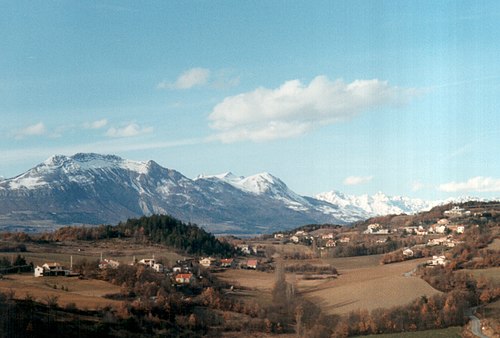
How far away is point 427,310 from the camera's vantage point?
54.6m

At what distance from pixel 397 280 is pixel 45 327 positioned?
132 ft

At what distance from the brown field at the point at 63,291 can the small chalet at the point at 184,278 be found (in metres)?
9.00

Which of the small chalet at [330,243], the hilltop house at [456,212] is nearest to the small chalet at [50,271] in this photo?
the small chalet at [330,243]

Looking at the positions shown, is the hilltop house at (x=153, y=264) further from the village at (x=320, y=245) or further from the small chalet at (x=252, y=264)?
the small chalet at (x=252, y=264)

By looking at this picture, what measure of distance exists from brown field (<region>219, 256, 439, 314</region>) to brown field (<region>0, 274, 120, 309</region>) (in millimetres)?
15471

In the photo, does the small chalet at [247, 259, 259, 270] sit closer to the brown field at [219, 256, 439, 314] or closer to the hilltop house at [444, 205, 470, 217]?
the brown field at [219, 256, 439, 314]

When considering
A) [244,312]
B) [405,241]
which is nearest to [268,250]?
[405,241]

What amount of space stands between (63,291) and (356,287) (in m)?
29.6

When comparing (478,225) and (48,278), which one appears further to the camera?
(478,225)

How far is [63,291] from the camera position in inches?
2195

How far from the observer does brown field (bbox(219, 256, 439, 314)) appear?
59.0 m

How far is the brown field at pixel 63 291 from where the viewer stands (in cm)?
5070

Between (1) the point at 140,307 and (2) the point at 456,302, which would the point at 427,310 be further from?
(1) the point at 140,307

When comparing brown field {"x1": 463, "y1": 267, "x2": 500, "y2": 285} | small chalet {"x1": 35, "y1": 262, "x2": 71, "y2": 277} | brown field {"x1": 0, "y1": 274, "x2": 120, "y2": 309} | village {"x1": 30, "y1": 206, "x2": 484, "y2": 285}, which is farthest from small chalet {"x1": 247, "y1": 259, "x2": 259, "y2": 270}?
brown field {"x1": 0, "y1": 274, "x2": 120, "y2": 309}
